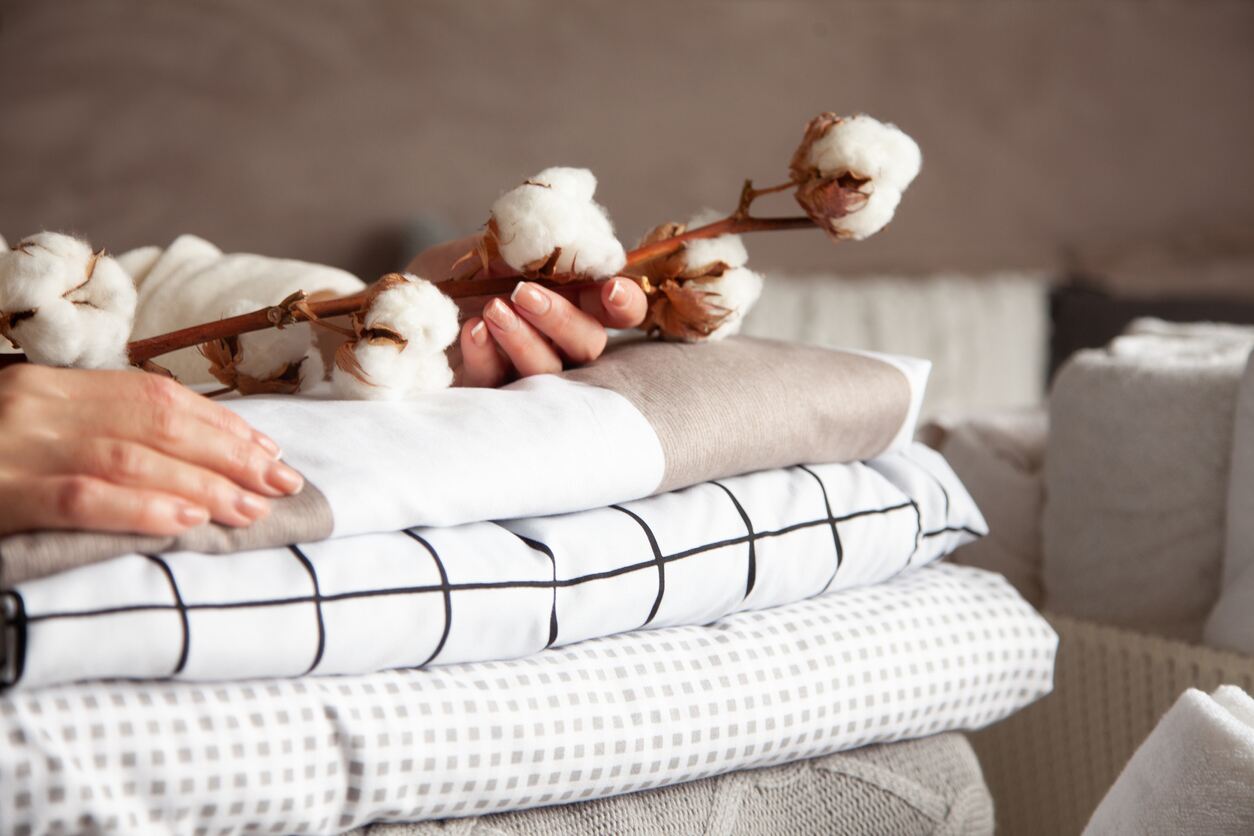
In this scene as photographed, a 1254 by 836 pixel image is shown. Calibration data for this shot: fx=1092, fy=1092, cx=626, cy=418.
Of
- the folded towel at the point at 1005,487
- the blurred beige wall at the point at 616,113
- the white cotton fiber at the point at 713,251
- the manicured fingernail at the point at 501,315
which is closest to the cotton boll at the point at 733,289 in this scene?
the white cotton fiber at the point at 713,251

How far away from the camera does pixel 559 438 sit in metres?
0.50

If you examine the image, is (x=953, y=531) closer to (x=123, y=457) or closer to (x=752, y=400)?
(x=752, y=400)

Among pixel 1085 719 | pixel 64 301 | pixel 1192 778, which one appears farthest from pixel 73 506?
pixel 1085 719

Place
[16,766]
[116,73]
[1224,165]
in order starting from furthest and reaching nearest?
[1224,165], [116,73], [16,766]

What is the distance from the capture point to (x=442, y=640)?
46 centimetres

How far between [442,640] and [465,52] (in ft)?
4.60

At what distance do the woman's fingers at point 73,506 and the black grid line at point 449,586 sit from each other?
1.2 inches

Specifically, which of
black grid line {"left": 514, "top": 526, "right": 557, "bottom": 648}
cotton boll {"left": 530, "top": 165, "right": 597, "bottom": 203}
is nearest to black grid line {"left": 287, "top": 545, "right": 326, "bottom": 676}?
black grid line {"left": 514, "top": 526, "right": 557, "bottom": 648}

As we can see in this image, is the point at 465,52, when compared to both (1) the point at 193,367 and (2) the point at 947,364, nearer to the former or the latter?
(2) the point at 947,364

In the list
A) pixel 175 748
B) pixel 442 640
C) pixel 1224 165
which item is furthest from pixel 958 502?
pixel 1224 165

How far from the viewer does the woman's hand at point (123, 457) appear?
1.24 feet

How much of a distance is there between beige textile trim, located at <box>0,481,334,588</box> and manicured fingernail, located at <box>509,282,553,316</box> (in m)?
0.17

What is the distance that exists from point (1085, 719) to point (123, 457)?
2.36 feet

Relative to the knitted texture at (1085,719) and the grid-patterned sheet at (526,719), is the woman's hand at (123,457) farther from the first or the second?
the knitted texture at (1085,719)
